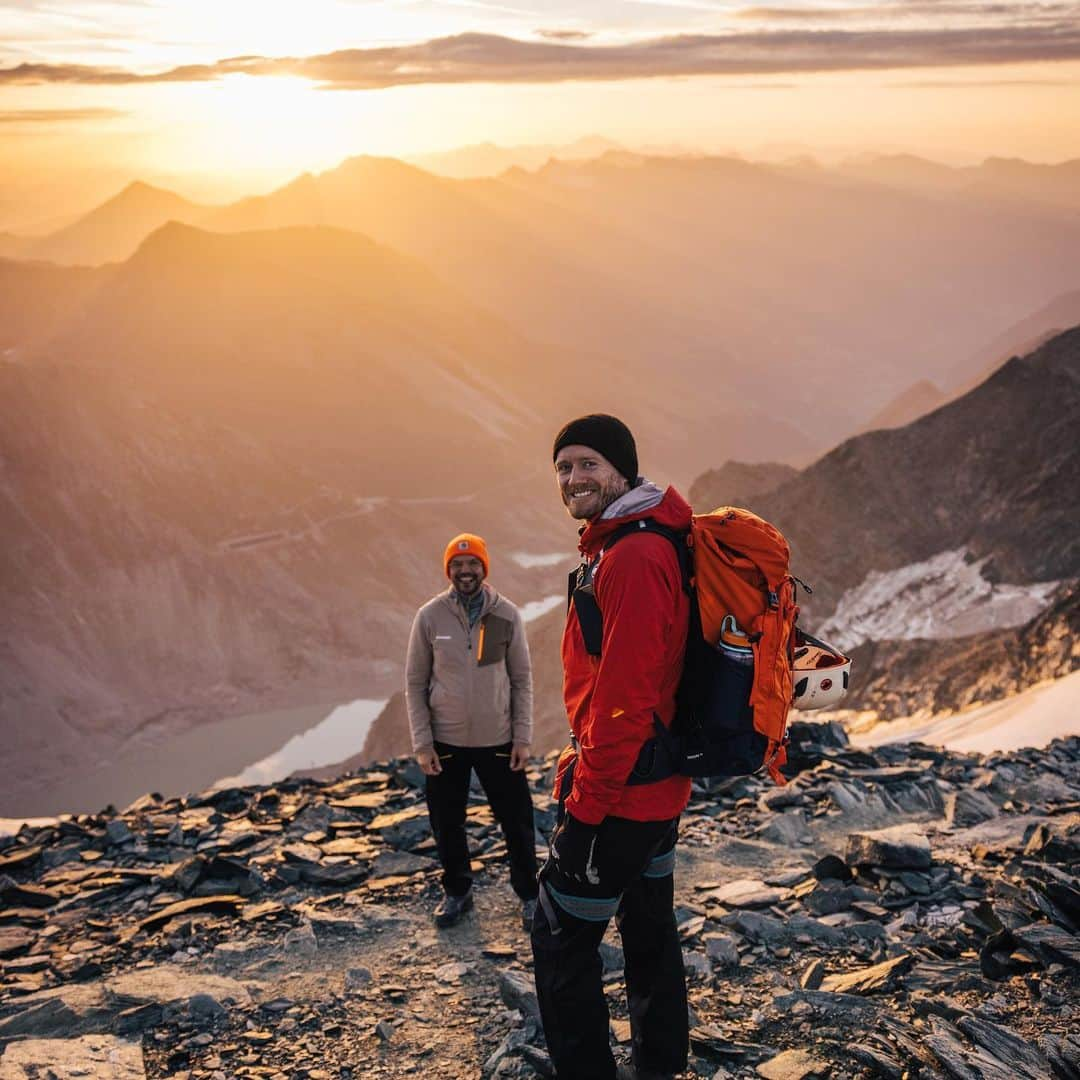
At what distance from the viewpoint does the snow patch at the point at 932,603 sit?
45250 millimetres

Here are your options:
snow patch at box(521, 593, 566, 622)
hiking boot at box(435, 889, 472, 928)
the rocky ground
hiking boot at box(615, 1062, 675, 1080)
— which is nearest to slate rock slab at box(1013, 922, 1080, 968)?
the rocky ground

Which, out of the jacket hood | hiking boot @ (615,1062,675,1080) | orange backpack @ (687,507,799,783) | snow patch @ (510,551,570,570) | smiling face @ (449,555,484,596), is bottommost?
snow patch @ (510,551,570,570)

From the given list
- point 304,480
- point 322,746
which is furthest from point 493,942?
point 304,480

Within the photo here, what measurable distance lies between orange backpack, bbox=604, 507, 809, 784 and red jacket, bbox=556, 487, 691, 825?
0.18 feet

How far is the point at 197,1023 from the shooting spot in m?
5.70

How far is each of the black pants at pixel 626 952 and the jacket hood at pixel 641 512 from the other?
40.0 inches

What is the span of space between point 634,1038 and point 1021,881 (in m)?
3.30

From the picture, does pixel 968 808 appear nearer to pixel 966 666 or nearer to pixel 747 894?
pixel 747 894

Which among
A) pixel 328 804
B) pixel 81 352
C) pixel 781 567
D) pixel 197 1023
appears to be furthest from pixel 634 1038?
pixel 81 352

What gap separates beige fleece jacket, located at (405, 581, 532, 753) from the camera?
6.41 metres

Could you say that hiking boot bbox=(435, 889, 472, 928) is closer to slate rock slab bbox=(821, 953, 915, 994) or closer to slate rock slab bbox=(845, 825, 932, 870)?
slate rock slab bbox=(821, 953, 915, 994)

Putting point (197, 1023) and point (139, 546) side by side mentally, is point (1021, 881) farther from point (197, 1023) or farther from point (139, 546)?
point (139, 546)

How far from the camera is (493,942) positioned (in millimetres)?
6543

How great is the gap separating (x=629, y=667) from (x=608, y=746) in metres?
0.28
